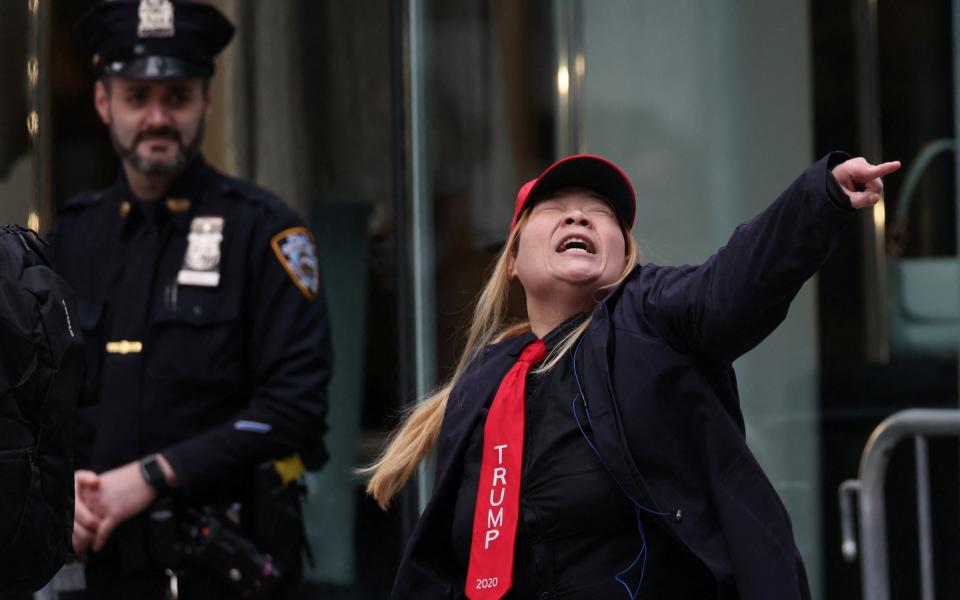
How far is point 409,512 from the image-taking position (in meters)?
5.45

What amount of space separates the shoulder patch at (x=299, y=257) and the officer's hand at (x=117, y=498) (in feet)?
2.28

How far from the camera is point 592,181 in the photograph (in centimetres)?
302

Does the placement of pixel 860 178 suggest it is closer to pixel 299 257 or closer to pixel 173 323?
pixel 299 257

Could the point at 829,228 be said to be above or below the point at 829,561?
above

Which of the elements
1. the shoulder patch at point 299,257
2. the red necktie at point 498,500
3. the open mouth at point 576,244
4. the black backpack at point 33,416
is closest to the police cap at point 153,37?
the shoulder patch at point 299,257

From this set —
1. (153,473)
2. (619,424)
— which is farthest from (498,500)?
(153,473)

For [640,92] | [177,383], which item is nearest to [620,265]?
[177,383]

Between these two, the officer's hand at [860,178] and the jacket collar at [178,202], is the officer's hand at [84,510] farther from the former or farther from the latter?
the officer's hand at [860,178]

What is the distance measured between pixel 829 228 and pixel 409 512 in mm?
3276

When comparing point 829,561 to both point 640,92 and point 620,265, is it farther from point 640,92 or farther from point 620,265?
point 620,265

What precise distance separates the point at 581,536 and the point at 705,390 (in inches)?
13.7

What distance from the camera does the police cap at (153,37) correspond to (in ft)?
14.8

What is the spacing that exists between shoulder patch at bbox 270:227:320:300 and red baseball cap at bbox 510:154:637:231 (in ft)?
4.61

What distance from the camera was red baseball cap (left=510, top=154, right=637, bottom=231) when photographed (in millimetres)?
2990
